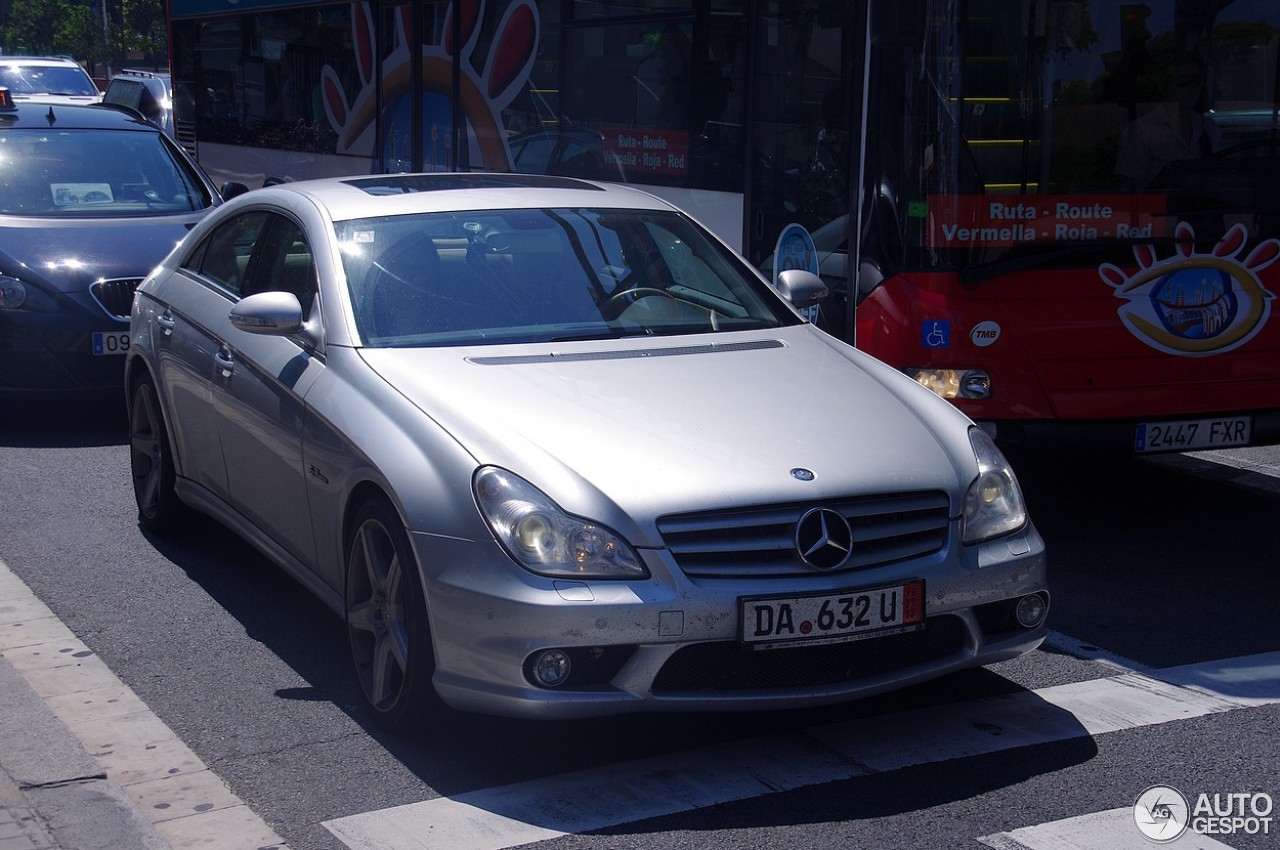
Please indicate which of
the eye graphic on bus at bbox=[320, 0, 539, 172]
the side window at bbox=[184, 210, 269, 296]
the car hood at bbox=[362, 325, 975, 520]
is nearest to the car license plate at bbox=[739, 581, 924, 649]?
the car hood at bbox=[362, 325, 975, 520]

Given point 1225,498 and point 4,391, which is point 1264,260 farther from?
point 4,391

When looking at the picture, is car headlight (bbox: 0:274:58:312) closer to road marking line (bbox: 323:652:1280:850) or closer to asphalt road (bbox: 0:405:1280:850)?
asphalt road (bbox: 0:405:1280:850)

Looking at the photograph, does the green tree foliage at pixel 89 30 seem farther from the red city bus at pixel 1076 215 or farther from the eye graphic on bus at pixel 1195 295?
the eye graphic on bus at pixel 1195 295

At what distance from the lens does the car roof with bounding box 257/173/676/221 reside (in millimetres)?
5754

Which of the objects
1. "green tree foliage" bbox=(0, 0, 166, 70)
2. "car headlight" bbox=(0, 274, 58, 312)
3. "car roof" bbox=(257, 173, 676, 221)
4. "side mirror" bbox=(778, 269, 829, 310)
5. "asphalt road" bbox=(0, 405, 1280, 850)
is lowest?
"asphalt road" bbox=(0, 405, 1280, 850)

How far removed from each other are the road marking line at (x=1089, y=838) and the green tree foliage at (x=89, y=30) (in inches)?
2344

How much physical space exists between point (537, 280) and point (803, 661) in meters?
1.83

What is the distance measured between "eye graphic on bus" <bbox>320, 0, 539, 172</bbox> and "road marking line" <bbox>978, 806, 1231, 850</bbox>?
7.19m

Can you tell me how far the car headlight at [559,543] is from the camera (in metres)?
4.16

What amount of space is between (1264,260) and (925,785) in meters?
4.04

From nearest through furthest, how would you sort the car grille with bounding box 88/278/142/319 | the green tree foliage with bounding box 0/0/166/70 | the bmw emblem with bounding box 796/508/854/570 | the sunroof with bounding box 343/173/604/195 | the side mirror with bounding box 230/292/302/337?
the bmw emblem with bounding box 796/508/854/570
the side mirror with bounding box 230/292/302/337
the sunroof with bounding box 343/173/604/195
the car grille with bounding box 88/278/142/319
the green tree foliage with bounding box 0/0/166/70

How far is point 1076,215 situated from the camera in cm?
705

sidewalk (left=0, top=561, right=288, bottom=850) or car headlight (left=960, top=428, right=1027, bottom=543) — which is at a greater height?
car headlight (left=960, top=428, right=1027, bottom=543)

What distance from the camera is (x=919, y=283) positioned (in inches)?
279
